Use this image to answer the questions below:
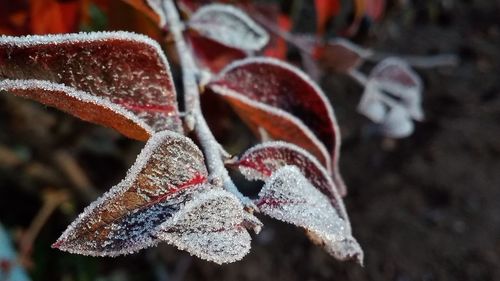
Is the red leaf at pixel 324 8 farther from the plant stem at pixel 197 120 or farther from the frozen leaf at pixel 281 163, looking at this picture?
the frozen leaf at pixel 281 163

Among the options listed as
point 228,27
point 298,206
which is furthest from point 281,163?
point 228,27

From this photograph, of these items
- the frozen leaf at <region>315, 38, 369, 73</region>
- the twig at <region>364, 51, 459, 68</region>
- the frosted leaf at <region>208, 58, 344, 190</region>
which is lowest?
the twig at <region>364, 51, 459, 68</region>

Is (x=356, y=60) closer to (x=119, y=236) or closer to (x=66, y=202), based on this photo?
(x=119, y=236)

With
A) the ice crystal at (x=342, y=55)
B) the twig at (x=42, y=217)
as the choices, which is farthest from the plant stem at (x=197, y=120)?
the twig at (x=42, y=217)

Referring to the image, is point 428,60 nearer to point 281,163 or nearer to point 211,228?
point 281,163

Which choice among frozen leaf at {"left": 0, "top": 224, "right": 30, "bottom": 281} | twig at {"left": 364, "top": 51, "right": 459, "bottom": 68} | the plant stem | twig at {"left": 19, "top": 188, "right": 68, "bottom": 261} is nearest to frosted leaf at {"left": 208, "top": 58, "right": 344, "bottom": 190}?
the plant stem

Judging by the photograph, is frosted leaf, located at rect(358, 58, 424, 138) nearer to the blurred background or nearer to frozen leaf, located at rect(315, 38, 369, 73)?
frozen leaf, located at rect(315, 38, 369, 73)
